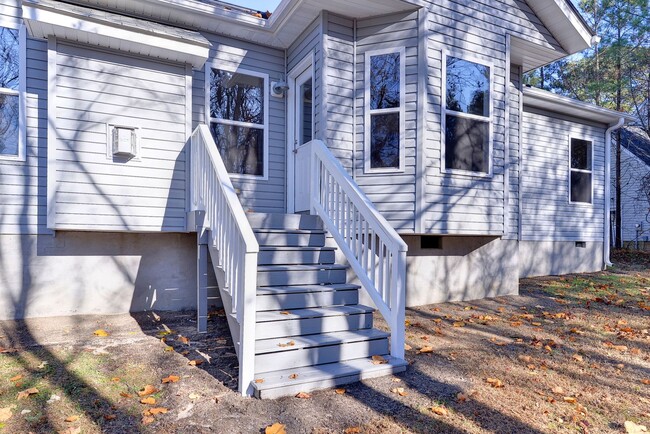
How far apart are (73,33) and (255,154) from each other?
2.59 meters

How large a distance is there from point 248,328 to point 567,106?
8488 millimetres

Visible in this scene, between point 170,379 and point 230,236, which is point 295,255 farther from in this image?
point 170,379

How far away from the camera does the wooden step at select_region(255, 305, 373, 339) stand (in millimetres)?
3406

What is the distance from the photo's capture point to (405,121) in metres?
5.68

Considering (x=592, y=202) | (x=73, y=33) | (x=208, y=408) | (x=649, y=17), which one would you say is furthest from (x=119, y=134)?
(x=649, y=17)

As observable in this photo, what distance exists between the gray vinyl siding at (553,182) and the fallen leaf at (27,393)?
27.5ft

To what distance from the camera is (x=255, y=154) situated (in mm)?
6227

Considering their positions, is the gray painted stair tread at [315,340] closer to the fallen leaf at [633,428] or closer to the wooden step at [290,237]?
the wooden step at [290,237]

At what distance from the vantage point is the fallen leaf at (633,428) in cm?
263

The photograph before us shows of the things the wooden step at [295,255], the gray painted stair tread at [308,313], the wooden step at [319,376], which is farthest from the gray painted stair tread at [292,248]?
the wooden step at [319,376]

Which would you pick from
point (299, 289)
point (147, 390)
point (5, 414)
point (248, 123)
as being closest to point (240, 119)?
point (248, 123)

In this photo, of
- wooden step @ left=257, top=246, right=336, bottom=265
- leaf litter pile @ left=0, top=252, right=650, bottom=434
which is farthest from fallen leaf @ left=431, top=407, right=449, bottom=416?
wooden step @ left=257, top=246, right=336, bottom=265

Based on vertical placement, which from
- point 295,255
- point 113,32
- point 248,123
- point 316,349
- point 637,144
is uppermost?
point 637,144

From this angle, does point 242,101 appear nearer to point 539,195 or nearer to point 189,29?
point 189,29
